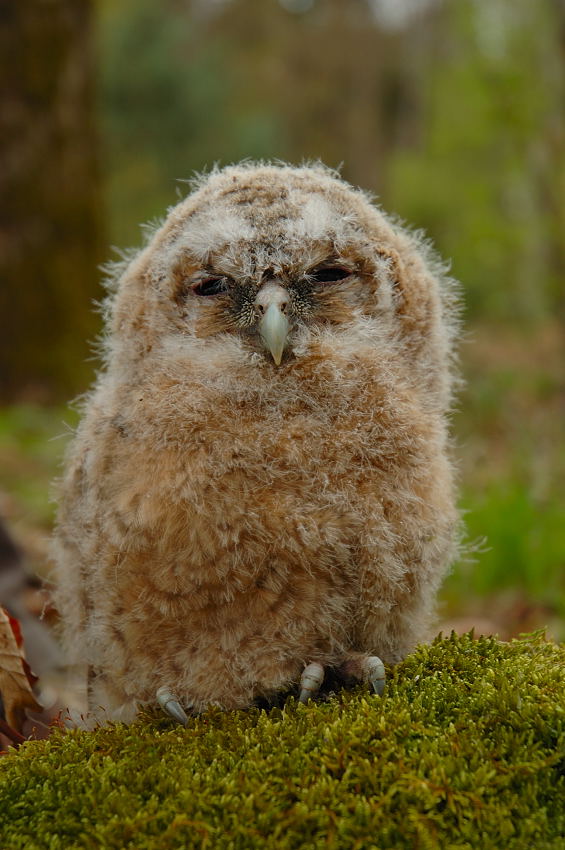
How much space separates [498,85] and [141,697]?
1220 centimetres

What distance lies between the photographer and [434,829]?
1.66 m

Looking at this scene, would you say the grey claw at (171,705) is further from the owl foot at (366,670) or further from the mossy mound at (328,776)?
the owl foot at (366,670)

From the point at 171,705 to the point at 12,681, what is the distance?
0.50 meters

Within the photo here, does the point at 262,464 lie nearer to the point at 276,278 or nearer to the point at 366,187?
the point at 276,278

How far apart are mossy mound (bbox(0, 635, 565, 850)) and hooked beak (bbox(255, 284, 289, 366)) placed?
3.18 ft

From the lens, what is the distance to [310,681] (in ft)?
7.33

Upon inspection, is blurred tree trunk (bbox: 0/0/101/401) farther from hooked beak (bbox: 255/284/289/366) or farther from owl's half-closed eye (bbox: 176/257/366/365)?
hooked beak (bbox: 255/284/289/366)

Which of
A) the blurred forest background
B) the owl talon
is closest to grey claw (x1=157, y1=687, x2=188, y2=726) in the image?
the owl talon

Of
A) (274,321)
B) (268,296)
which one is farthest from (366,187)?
(274,321)

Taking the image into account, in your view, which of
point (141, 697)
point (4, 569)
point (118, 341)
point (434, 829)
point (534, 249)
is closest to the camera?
point (434, 829)

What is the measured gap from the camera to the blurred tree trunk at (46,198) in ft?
28.9

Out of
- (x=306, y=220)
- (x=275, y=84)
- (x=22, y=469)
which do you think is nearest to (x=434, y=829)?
(x=306, y=220)

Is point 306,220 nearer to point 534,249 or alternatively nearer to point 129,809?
point 129,809

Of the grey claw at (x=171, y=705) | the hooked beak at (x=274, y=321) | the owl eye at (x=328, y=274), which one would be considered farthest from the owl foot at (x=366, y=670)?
the owl eye at (x=328, y=274)
